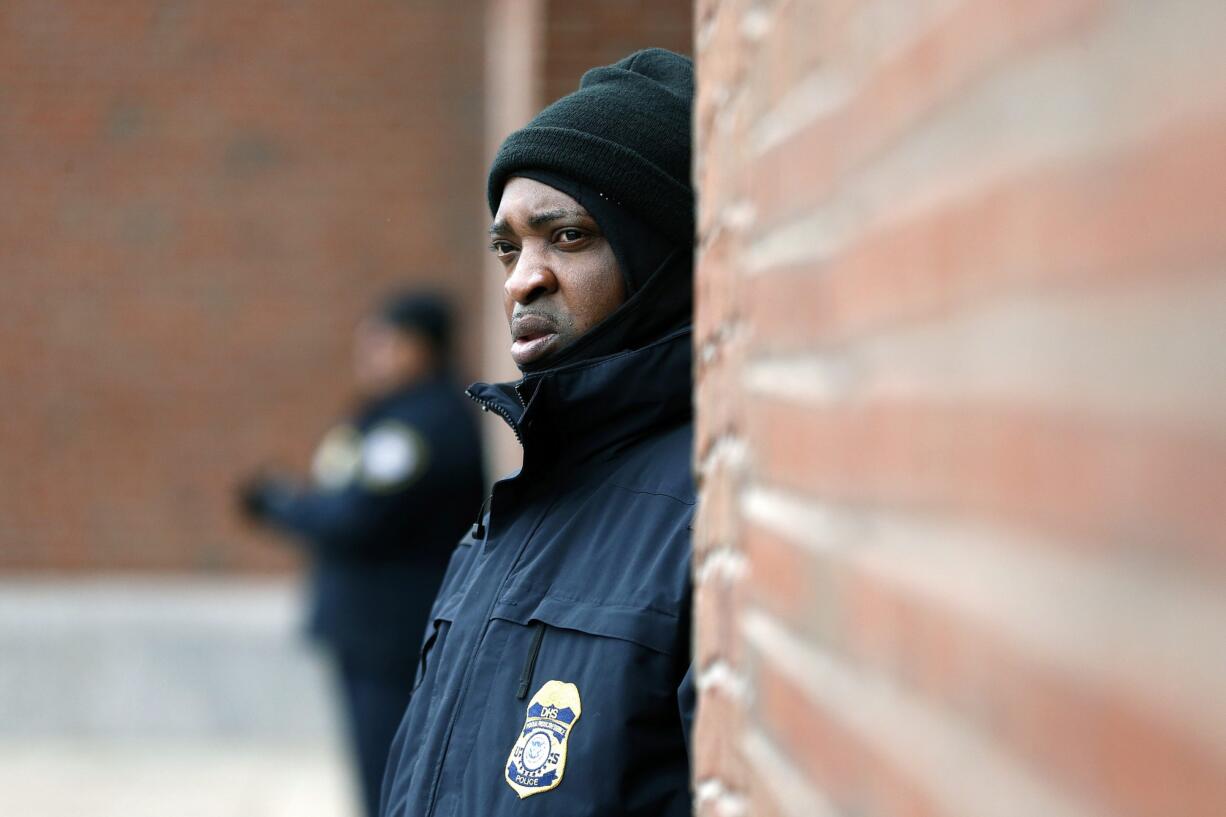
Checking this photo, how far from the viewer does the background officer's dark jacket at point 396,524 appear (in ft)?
17.6

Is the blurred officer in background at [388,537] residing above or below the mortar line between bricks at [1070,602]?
below

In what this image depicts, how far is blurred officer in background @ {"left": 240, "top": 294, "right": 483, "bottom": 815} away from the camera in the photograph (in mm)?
5352

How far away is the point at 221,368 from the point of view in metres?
8.63

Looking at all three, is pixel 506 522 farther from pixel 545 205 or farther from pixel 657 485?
pixel 545 205

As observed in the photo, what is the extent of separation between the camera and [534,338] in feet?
7.41

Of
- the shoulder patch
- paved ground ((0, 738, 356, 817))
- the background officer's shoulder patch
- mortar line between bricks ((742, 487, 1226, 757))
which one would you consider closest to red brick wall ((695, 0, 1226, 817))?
mortar line between bricks ((742, 487, 1226, 757))

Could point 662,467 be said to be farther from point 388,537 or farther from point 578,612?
point 388,537

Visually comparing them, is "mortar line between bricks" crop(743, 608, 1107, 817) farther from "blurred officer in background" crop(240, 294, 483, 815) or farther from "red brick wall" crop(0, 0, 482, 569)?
"red brick wall" crop(0, 0, 482, 569)

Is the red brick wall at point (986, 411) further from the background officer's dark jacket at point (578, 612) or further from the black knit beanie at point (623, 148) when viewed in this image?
the black knit beanie at point (623, 148)

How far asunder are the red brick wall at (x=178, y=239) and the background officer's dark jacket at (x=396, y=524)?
10.6ft

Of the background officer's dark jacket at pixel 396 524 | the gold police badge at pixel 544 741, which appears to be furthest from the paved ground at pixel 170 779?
the gold police badge at pixel 544 741

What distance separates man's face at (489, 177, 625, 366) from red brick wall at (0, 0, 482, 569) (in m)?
6.47

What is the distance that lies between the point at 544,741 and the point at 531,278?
2.27ft

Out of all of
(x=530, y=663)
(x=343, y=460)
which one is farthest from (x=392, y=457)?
(x=530, y=663)
